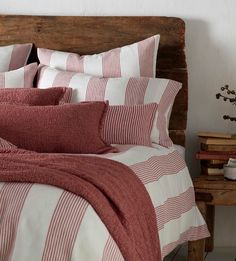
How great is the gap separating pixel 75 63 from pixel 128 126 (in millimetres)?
605

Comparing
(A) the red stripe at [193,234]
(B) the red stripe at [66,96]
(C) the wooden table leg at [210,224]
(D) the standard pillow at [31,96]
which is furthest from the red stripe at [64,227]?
(C) the wooden table leg at [210,224]

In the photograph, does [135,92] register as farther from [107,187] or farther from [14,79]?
[107,187]

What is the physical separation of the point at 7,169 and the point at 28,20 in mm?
1687

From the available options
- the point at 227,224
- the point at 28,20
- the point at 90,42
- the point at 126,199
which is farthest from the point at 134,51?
the point at 126,199

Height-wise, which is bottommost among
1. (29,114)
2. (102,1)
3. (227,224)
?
(227,224)

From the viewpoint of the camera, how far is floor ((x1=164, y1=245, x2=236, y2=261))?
Answer: 3.70 meters

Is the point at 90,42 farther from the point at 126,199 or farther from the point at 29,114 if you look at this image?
the point at 126,199

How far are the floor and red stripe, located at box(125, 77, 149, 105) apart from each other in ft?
2.68

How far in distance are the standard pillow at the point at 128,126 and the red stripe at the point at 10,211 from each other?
1037 mm

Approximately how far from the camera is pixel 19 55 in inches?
151

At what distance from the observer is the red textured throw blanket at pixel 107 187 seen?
2.25 metres

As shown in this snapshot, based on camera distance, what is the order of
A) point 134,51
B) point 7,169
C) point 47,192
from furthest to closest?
point 134,51 → point 7,169 → point 47,192

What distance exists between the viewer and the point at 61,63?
3.75 meters

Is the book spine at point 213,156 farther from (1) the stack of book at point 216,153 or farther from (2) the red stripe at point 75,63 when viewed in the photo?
(2) the red stripe at point 75,63
